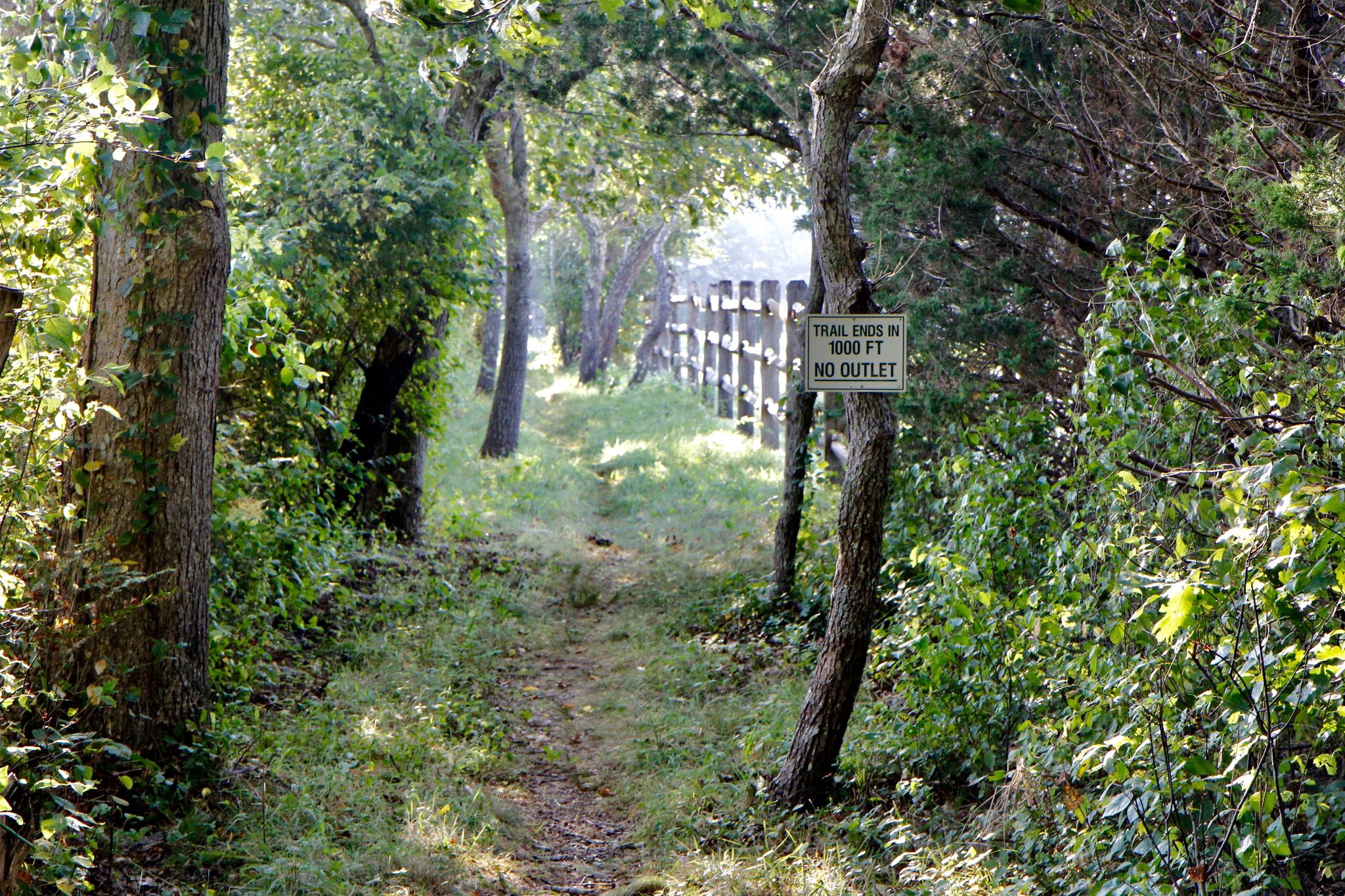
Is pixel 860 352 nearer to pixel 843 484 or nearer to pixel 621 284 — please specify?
pixel 843 484

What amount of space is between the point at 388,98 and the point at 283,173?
1.17 meters

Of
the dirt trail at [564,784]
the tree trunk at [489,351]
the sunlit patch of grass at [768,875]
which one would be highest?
the tree trunk at [489,351]

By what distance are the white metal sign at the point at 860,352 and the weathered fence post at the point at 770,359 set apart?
9.71 m

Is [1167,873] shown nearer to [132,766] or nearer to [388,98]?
[132,766]

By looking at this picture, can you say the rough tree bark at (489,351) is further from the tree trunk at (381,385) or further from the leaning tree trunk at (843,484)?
the leaning tree trunk at (843,484)

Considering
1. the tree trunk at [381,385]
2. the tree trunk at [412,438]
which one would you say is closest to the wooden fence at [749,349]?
the tree trunk at [412,438]

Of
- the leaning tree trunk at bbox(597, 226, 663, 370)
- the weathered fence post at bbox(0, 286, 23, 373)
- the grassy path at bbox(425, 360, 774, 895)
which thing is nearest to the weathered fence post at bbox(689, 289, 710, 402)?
the leaning tree trunk at bbox(597, 226, 663, 370)

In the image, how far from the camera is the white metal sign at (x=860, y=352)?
4.55m

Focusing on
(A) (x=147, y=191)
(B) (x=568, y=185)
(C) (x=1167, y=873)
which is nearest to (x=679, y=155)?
(B) (x=568, y=185)

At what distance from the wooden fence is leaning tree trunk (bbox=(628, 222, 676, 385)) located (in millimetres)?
2555

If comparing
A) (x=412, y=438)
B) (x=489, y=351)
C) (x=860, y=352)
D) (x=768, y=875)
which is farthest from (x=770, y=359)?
(x=768, y=875)

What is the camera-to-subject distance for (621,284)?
899 inches

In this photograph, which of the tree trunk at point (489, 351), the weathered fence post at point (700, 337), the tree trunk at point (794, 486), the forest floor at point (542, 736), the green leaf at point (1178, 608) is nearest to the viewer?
the green leaf at point (1178, 608)

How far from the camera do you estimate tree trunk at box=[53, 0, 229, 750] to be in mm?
4375
